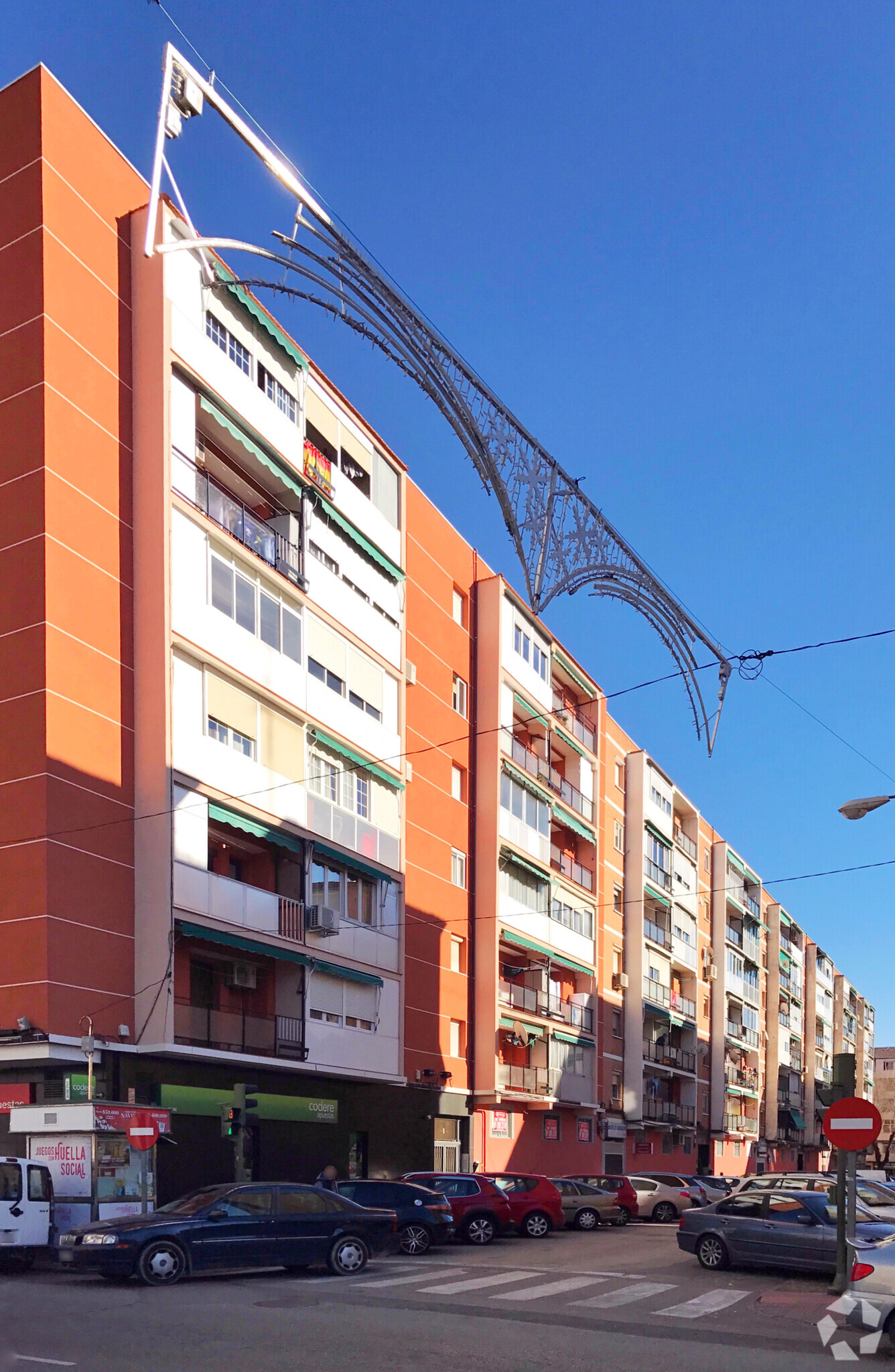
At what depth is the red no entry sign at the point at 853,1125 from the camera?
53.3 ft

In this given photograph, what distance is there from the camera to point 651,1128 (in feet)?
189

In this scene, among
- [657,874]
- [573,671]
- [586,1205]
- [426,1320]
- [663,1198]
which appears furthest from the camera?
[657,874]

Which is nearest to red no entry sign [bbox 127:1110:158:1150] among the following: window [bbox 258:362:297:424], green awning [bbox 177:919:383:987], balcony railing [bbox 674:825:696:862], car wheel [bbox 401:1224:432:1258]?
green awning [bbox 177:919:383:987]

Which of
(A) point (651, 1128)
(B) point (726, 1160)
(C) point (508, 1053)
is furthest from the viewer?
(B) point (726, 1160)

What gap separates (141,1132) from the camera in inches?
835

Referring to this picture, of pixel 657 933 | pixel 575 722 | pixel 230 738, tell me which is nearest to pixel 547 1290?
pixel 230 738

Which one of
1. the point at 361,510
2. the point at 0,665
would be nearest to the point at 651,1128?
the point at 361,510

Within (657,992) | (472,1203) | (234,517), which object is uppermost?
(234,517)

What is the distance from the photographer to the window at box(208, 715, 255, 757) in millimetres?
27047

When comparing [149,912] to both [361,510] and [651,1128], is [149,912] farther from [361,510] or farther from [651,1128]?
[651,1128]

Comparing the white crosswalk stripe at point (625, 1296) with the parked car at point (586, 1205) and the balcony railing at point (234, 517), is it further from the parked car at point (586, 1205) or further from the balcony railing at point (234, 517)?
the balcony railing at point (234, 517)

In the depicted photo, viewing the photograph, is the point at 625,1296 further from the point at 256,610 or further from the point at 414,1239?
the point at 256,610

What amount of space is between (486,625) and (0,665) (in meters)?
20.2

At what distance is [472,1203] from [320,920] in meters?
6.82
